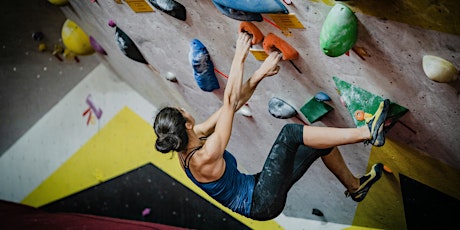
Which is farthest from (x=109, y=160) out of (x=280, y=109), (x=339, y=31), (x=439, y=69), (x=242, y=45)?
(x=439, y=69)

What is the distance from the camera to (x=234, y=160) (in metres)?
2.42

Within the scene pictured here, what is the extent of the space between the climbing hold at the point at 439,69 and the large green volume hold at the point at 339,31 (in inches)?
8.7

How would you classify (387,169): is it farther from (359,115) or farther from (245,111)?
(245,111)

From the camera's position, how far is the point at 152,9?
2.58m

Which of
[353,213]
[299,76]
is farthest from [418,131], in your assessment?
[353,213]

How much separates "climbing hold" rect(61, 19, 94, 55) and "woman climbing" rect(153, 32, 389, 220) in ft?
4.83

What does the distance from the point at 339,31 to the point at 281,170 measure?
2.20 feet

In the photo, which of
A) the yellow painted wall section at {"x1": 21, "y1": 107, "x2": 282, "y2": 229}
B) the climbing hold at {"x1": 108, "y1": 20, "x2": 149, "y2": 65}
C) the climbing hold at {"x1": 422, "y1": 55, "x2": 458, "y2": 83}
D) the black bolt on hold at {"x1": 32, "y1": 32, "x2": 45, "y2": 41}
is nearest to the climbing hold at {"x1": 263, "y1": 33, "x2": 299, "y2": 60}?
the climbing hold at {"x1": 422, "y1": 55, "x2": 458, "y2": 83}

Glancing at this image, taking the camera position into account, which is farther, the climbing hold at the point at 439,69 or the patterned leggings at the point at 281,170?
the patterned leggings at the point at 281,170

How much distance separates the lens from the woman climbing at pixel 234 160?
7.19 ft

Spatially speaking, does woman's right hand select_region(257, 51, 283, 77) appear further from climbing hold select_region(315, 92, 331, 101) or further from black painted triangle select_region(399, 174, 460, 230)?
black painted triangle select_region(399, 174, 460, 230)

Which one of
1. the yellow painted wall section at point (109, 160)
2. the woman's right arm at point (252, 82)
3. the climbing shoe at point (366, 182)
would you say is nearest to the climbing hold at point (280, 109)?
the woman's right arm at point (252, 82)

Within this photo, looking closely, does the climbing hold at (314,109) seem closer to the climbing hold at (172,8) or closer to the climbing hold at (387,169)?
the climbing hold at (387,169)

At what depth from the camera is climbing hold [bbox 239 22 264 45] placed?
7.13ft
